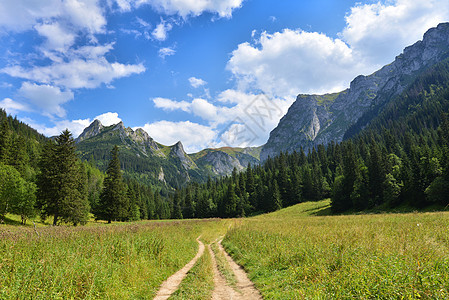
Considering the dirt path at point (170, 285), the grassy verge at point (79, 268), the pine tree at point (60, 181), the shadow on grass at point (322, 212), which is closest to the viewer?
the grassy verge at point (79, 268)

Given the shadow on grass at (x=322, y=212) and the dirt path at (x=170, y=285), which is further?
the shadow on grass at (x=322, y=212)

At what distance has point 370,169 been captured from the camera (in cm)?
6359

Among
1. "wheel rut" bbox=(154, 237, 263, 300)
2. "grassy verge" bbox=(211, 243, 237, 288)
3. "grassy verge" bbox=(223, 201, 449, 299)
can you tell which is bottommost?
"grassy verge" bbox=(211, 243, 237, 288)

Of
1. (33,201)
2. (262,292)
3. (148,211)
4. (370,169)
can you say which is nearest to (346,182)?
(370,169)

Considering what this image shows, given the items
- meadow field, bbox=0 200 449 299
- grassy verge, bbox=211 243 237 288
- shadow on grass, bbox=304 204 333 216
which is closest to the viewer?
meadow field, bbox=0 200 449 299

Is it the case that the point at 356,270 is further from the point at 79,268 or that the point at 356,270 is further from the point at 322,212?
the point at 322,212

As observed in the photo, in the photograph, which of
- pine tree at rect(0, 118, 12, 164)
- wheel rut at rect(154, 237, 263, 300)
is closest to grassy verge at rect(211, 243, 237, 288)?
wheel rut at rect(154, 237, 263, 300)

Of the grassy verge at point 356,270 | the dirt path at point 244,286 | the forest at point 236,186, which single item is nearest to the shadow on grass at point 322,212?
the forest at point 236,186

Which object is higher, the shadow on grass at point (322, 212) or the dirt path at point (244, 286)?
the dirt path at point (244, 286)

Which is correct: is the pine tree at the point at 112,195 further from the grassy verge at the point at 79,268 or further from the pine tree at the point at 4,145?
the grassy verge at the point at 79,268

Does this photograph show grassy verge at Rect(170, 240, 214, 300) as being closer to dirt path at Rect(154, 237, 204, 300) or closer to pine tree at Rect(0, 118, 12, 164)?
dirt path at Rect(154, 237, 204, 300)

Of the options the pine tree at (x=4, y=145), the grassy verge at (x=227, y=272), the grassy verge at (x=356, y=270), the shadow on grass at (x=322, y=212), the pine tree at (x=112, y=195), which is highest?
the pine tree at (x=4, y=145)

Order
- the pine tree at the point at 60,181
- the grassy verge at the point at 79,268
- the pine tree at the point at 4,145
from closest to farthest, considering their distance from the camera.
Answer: the grassy verge at the point at 79,268, the pine tree at the point at 60,181, the pine tree at the point at 4,145

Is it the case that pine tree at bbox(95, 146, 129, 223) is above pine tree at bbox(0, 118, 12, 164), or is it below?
below
